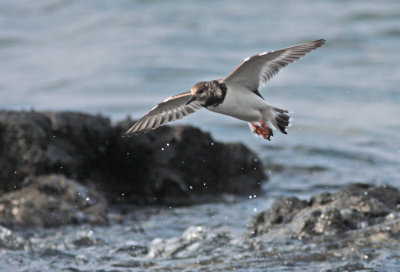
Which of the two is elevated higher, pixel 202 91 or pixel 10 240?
pixel 202 91

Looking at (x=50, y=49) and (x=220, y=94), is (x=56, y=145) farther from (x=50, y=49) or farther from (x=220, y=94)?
(x=50, y=49)

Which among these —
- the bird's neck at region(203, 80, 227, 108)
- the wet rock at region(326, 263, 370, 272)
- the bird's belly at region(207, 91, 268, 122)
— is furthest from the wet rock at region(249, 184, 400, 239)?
the bird's neck at region(203, 80, 227, 108)

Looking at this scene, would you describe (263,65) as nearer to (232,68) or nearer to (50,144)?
(50,144)

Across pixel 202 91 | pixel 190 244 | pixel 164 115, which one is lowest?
pixel 190 244

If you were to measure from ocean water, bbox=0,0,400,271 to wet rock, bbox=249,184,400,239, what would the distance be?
0.50 m

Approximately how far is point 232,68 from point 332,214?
8.38m

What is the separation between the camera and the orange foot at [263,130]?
17.4 feet

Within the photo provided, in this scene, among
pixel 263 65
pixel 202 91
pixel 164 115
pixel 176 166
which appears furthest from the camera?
pixel 176 166

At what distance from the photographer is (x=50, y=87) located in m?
12.9

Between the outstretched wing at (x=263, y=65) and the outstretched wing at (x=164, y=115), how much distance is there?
474 millimetres

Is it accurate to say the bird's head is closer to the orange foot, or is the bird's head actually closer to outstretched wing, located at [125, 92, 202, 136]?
outstretched wing, located at [125, 92, 202, 136]

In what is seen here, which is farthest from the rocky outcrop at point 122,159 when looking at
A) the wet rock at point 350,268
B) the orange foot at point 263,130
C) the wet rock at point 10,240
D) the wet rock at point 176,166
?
the wet rock at point 350,268

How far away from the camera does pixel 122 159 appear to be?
726 cm

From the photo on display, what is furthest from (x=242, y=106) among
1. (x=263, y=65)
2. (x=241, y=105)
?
(x=263, y=65)
